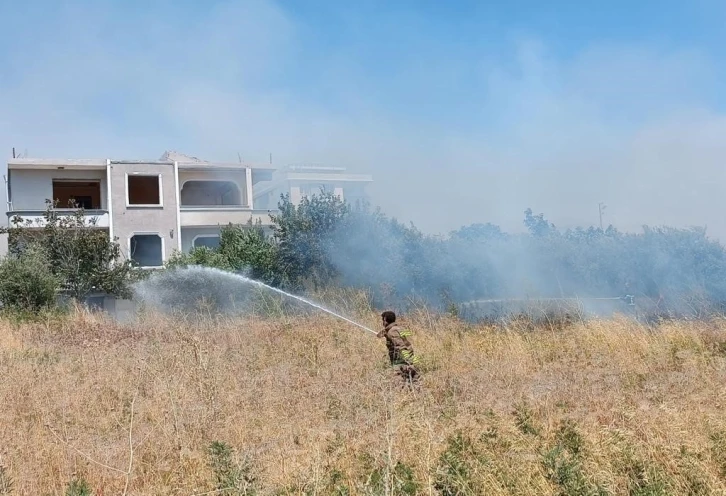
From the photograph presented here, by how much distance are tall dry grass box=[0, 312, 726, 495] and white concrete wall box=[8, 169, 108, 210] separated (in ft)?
53.6

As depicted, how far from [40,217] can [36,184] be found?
3271 mm

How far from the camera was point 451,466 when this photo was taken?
3734mm

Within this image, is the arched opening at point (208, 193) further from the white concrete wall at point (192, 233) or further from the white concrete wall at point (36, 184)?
the white concrete wall at point (36, 184)

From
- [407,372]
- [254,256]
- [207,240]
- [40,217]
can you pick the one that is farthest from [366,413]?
[207,240]

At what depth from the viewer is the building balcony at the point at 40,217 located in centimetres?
2028

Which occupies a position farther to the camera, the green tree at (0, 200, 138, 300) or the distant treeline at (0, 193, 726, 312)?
the green tree at (0, 200, 138, 300)

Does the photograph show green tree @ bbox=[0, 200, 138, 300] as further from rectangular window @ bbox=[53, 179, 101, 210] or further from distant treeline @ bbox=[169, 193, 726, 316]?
rectangular window @ bbox=[53, 179, 101, 210]

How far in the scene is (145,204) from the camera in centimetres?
2423

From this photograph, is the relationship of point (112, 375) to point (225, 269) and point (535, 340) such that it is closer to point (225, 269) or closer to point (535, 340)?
point (535, 340)

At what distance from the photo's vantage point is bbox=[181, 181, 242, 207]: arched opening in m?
28.2

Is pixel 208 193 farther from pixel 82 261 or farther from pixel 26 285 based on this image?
pixel 26 285

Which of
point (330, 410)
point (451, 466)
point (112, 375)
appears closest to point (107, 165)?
point (112, 375)

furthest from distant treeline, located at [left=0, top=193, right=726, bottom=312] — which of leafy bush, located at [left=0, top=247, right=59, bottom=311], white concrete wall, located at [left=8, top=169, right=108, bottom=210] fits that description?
white concrete wall, located at [left=8, top=169, right=108, bottom=210]

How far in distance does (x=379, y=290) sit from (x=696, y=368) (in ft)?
25.0
